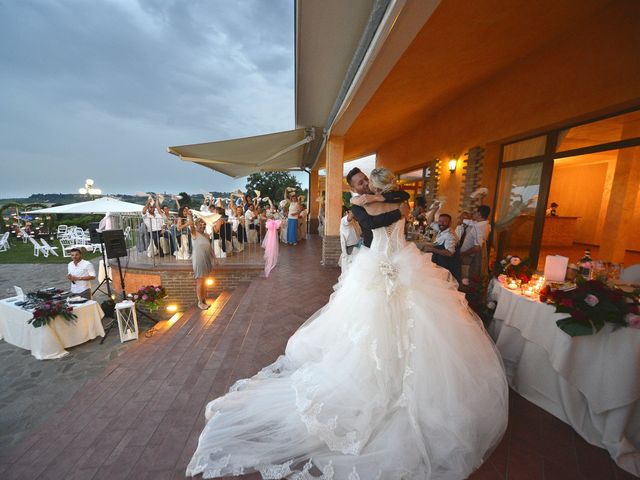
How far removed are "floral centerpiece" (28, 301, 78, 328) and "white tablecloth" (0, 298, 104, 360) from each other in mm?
97

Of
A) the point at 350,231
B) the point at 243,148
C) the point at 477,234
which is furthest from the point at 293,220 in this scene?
the point at 477,234

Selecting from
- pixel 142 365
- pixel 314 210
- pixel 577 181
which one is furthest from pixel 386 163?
pixel 142 365

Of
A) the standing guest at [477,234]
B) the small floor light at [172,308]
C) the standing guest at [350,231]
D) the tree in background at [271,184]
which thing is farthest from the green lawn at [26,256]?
the standing guest at [477,234]

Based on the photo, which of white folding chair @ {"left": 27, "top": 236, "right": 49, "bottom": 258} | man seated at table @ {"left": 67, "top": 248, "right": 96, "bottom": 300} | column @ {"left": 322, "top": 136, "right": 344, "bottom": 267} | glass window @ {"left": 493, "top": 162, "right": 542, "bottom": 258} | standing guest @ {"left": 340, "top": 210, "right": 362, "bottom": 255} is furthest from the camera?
white folding chair @ {"left": 27, "top": 236, "right": 49, "bottom": 258}

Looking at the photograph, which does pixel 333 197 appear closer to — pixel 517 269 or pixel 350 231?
pixel 350 231

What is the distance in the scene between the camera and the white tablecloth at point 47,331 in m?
4.77

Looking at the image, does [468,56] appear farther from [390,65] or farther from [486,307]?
[486,307]

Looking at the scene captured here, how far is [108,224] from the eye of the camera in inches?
352

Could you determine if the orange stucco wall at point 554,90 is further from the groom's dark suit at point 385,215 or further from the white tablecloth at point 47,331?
the white tablecloth at point 47,331

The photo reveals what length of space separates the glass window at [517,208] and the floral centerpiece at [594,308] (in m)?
3.18

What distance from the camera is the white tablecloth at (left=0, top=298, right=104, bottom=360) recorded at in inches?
188

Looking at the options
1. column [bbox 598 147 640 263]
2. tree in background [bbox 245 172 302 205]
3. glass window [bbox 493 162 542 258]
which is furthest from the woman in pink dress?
tree in background [bbox 245 172 302 205]

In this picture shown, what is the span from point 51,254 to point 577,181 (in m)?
22.9

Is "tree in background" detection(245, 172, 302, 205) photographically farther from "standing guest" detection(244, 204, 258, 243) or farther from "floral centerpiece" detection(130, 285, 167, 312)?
"floral centerpiece" detection(130, 285, 167, 312)
